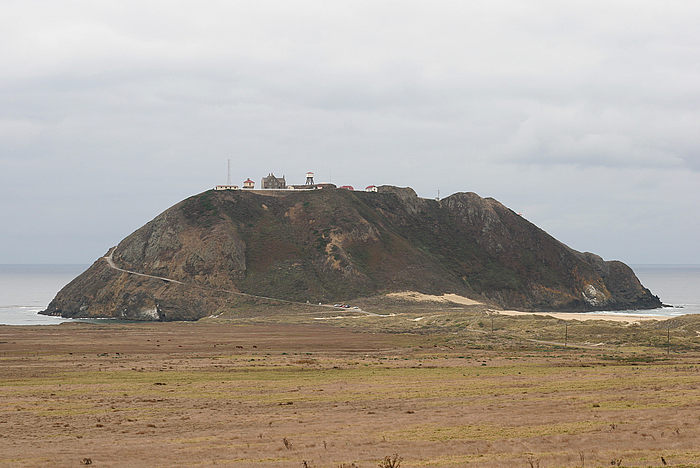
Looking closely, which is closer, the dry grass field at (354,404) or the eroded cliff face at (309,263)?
the dry grass field at (354,404)

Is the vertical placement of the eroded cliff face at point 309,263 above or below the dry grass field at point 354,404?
above

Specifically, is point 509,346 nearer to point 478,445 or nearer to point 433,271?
point 478,445

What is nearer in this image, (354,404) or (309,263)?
(354,404)

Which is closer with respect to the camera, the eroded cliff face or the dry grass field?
the dry grass field

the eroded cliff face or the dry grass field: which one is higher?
the eroded cliff face

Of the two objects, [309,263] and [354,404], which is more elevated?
[309,263]
